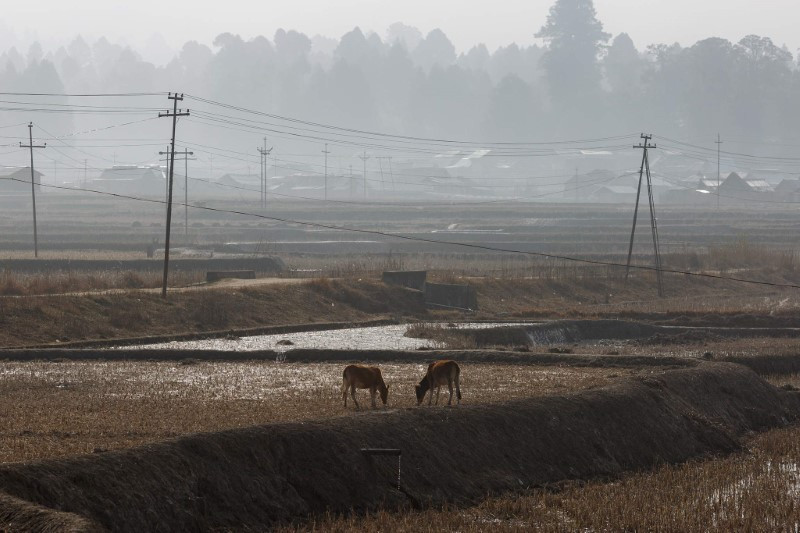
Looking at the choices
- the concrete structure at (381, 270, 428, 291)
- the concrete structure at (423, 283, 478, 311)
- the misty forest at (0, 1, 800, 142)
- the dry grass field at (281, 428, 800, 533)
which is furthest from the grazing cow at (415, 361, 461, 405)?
the misty forest at (0, 1, 800, 142)

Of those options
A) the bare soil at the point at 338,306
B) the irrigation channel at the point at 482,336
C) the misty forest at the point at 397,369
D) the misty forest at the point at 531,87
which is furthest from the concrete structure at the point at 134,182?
the irrigation channel at the point at 482,336

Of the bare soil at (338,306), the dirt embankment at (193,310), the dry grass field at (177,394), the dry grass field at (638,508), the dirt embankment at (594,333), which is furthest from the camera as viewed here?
the dirt embankment at (594,333)

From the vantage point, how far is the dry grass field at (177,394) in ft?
47.2

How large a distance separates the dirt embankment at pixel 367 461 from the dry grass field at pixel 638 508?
1.82ft

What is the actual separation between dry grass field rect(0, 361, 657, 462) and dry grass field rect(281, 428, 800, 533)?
8.33 ft

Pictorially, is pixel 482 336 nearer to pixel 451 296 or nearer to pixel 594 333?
pixel 594 333

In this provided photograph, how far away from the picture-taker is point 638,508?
13.6m

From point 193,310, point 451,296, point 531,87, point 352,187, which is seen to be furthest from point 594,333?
point 531,87

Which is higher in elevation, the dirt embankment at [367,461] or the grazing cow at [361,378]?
the grazing cow at [361,378]

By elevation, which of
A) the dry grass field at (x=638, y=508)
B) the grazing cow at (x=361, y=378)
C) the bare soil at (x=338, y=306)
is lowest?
the dry grass field at (x=638, y=508)

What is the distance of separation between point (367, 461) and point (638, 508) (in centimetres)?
312

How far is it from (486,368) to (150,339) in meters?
9.03

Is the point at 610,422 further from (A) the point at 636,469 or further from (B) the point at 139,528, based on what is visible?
(B) the point at 139,528

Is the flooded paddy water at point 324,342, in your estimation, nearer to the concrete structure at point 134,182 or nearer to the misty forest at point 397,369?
the misty forest at point 397,369
